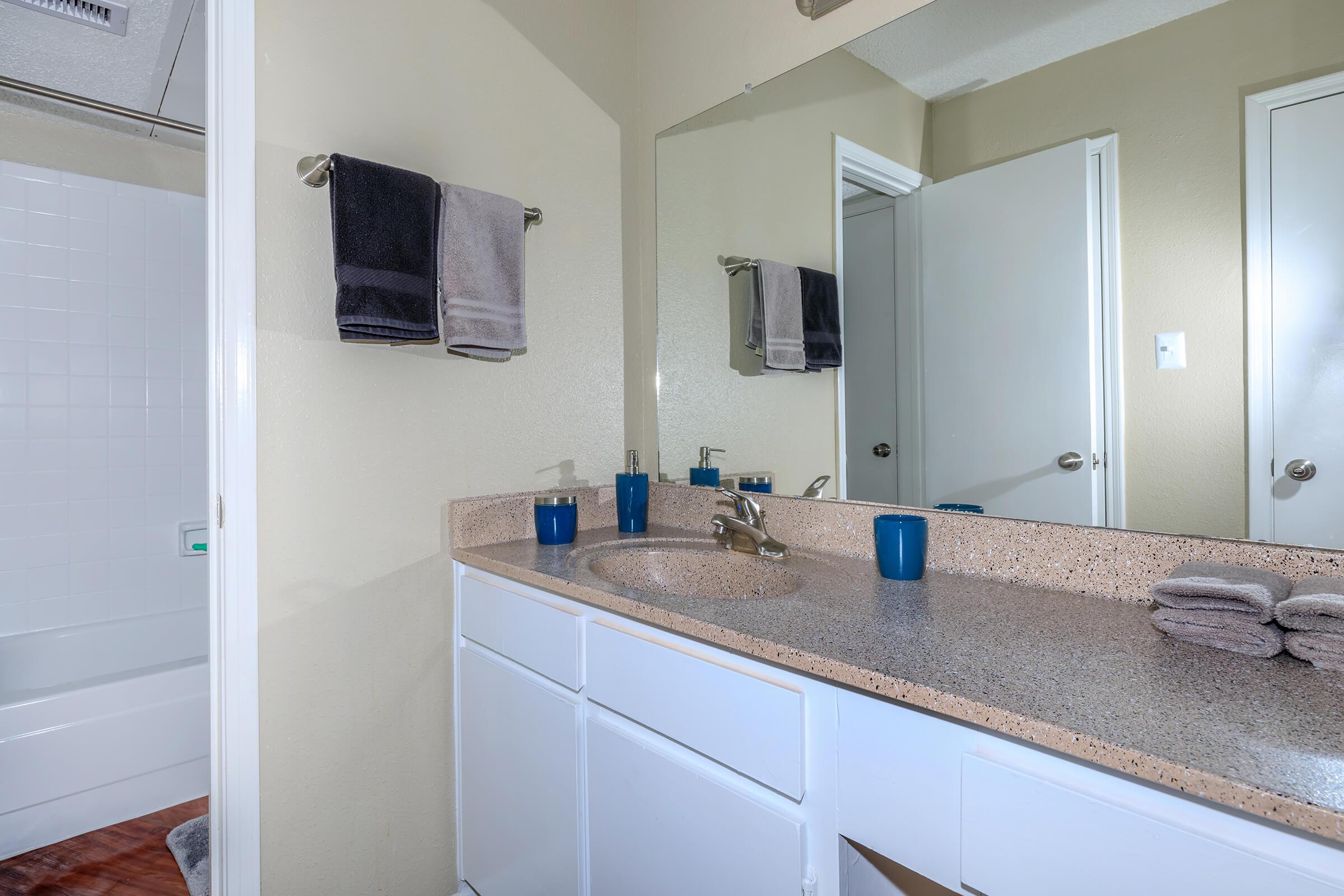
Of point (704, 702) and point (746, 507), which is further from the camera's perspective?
point (746, 507)

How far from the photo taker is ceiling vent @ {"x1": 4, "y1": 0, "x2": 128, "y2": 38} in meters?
1.66

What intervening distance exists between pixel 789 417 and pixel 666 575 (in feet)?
1.50

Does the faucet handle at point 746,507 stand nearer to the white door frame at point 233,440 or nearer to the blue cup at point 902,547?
the blue cup at point 902,547

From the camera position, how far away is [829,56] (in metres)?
1.42

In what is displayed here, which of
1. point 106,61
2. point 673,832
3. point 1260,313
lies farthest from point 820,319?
point 106,61

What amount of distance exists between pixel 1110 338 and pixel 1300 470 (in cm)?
29

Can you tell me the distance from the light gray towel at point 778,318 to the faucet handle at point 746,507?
1.02ft

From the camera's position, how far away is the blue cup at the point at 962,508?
119 cm

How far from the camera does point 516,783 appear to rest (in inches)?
52.1

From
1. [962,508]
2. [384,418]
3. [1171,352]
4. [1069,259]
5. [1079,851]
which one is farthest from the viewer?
[384,418]

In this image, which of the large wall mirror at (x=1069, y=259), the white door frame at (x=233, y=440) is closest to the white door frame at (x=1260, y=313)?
the large wall mirror at (x=1069, y=259)

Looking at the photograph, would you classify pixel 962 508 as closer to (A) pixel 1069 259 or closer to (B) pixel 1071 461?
(B) pixel 1071 461

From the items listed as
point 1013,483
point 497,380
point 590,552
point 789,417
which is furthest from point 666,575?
point 1013,483

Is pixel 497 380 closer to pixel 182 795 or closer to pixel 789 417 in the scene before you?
pixel 789 417
